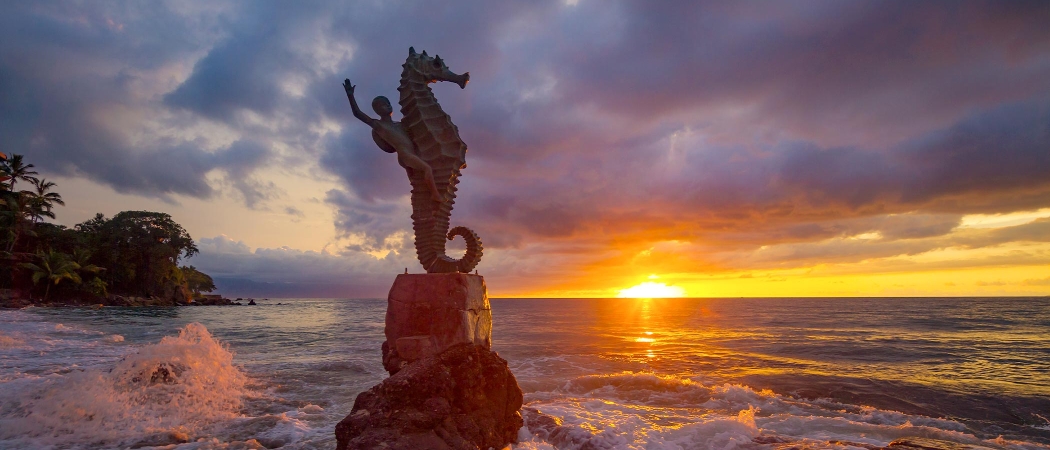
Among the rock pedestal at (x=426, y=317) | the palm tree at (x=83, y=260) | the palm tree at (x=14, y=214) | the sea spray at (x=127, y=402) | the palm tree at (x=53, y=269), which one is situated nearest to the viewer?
the rock pedestal at (x=426, y=317)

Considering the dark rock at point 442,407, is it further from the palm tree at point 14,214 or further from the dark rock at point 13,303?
the palm tree at point 14,214

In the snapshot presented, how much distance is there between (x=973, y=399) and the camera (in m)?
11.2

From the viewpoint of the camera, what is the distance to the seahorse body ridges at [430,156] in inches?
278

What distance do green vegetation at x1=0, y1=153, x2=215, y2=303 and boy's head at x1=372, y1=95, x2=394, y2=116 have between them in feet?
132

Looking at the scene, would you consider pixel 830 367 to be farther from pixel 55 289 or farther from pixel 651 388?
pixel 55 289

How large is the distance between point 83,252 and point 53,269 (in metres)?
3.52

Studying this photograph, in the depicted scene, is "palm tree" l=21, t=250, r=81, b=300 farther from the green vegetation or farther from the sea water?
the sea water

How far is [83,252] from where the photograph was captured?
40219 mm

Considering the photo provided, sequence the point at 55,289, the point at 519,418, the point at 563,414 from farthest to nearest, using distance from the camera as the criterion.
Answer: the point at 55,289 < the point at 563,414 < the point at 519,418

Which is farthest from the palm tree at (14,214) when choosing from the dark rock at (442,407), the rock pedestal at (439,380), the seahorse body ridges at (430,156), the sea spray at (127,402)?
the dark rock at (442,407)

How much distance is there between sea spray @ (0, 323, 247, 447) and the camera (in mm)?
6383

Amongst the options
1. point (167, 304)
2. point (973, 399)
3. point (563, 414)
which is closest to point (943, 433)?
point (973, 399)

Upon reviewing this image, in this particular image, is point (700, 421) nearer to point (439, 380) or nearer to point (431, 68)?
point (439, 380)

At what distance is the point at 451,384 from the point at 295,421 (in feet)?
11.7
